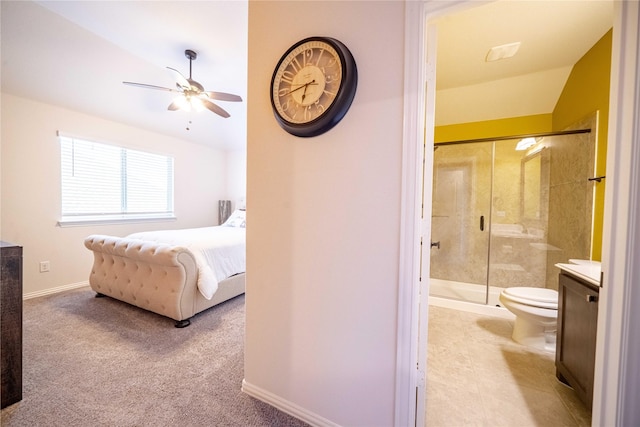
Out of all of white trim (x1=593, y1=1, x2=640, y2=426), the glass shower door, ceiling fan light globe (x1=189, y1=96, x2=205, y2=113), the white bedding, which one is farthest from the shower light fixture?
ceiling fan light globe (x1=189, y1=96, x2=205, y2=113)

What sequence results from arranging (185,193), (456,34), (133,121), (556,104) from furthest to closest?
(185,193) → (133,121) → (556,104) → (456,34)

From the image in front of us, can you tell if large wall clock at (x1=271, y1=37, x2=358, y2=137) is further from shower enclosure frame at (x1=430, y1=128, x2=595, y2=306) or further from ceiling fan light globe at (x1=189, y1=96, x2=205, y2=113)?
shower enclosure frame at (x1=430, y1=128, x2=595, y2=306)

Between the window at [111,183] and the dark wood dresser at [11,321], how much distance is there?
2.30m

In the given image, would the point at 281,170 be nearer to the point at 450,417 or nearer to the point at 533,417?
the point at 450,417

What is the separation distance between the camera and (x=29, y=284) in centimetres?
280

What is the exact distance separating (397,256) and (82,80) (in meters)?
3.86

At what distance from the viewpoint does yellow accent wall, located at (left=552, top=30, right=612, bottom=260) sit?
1.90 meters

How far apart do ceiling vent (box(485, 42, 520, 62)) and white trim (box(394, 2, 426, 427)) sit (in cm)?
173

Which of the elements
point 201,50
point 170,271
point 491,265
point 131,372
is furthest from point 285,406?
point 201,50

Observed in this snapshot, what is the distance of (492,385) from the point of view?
1.56m

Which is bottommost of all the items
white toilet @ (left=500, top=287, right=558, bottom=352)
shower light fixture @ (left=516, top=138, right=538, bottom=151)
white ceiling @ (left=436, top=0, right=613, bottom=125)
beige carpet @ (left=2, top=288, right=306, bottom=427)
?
beige carpet @ (left=2, top=288, right=306, bottom=427)

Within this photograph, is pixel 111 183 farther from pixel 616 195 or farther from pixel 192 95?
pixel 616 195

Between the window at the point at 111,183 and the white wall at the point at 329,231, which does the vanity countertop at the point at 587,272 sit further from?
the window at the point at 111,183

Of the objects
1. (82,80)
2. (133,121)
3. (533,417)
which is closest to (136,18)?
(82,80)
